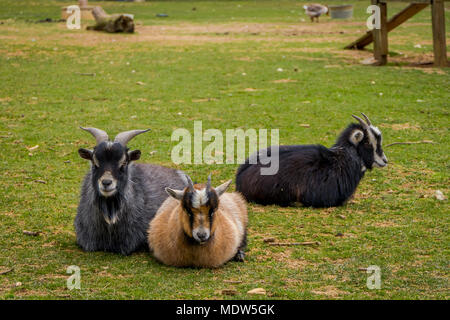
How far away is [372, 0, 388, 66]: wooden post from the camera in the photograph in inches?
647

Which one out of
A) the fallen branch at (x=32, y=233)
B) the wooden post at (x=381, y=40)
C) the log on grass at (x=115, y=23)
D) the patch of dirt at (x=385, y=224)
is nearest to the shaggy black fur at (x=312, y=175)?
the patch of dirt at (x=385, y=224)

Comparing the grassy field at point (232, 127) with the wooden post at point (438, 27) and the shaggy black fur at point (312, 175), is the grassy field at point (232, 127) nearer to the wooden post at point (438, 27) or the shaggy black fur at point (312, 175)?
the shaggy black fur at point (312, 175)

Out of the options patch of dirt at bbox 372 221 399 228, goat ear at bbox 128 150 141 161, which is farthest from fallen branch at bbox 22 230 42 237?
patch of dirt at bbox 372 221 399 228

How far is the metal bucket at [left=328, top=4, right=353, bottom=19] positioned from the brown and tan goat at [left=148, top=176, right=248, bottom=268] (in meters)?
23.5

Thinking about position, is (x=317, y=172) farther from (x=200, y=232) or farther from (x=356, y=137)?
(x=200, y=232)

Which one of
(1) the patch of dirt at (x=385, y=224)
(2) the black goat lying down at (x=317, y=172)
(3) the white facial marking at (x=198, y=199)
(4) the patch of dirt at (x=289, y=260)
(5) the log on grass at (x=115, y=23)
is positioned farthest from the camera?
(5) the log on grass at (x=115, y=23)

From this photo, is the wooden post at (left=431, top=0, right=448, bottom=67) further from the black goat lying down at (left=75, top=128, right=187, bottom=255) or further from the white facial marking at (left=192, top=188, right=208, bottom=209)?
the white facial marking at (left=192, top=188, right=208, bottom=209)

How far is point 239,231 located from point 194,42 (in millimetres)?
15549

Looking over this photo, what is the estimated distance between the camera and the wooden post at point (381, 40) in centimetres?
1642

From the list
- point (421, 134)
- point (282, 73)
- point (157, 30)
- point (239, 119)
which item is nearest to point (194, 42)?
point (157, 30)

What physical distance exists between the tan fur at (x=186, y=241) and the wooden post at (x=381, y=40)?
11.6 m

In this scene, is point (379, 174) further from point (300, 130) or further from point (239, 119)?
point (239, 119)

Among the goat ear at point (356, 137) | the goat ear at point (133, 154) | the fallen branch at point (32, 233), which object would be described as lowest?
the fallen branch at point (32, 233)

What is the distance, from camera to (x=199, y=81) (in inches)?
587
